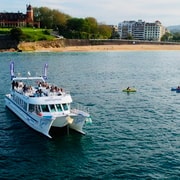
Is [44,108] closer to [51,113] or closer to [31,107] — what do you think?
[51,113]

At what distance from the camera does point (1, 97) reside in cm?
7031

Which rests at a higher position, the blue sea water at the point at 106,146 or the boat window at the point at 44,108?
the boat window at the point at 44,108

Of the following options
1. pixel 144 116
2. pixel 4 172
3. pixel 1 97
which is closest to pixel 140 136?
pixel 144 116

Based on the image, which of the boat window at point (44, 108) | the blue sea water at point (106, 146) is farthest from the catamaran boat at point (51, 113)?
the blue sea water at point (106, 146)

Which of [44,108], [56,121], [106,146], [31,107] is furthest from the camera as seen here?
[31,107]

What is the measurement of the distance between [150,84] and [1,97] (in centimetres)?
3952

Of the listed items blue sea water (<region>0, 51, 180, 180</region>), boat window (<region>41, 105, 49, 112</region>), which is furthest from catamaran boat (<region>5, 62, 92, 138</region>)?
blue sea water (<region>0, 51, 180, 180</region>)

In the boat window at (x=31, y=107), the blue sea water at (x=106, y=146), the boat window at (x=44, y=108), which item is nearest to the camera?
the blue sea water at (x=106, y=146)

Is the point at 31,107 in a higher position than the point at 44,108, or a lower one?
lower

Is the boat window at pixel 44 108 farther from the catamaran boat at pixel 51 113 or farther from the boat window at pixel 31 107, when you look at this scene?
the boat window at pixel 31 107

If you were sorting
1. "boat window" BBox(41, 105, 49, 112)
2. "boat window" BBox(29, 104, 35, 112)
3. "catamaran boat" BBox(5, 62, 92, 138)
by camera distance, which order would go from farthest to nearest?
"boat window" BBox(29, 104, 35, 112)
"boat window" BBox(41, 105, 49, 112)
"catamaran boat" BBox(5, 62, 92, 138)

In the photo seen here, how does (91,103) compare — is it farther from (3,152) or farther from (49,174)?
(49,174)

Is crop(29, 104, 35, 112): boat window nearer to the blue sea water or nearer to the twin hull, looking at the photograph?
the twin hull

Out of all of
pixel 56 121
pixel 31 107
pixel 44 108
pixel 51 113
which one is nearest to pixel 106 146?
pixel 56 121
